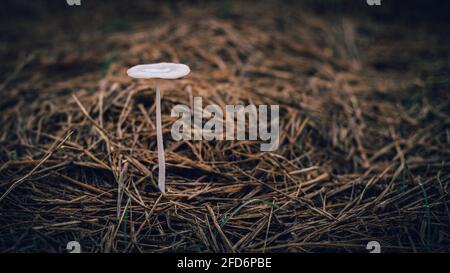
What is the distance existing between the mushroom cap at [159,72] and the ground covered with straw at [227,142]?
536mm

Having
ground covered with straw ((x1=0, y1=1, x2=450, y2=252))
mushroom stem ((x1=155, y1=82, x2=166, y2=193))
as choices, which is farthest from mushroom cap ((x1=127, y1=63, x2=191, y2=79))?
ground covered with straw ((x1=0, y1=1, x2=450, y2=252))

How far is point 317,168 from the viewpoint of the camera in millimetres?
2158

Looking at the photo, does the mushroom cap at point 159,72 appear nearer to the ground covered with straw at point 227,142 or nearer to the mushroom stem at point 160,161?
the mushroom stem at point 160,161

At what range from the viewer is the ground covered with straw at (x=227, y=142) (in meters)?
1.78

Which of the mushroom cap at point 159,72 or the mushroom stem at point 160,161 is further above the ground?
the mushroom cap at point 159,72

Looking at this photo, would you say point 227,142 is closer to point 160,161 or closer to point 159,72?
point 160,161

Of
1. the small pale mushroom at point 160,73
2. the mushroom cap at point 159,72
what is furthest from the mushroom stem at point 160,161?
the mushroom cap at point 159,72

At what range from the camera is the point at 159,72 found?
5.55ft

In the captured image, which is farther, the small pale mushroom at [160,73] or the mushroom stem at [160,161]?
the mushroom stem at [160,161]

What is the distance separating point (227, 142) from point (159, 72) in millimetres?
698

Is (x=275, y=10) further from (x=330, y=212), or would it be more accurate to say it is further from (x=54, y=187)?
(x=54, y=187)

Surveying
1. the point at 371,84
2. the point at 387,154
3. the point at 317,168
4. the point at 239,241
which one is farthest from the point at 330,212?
the point at 371,84

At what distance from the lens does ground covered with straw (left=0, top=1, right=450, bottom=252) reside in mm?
1782

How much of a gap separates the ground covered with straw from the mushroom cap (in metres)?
0.54
